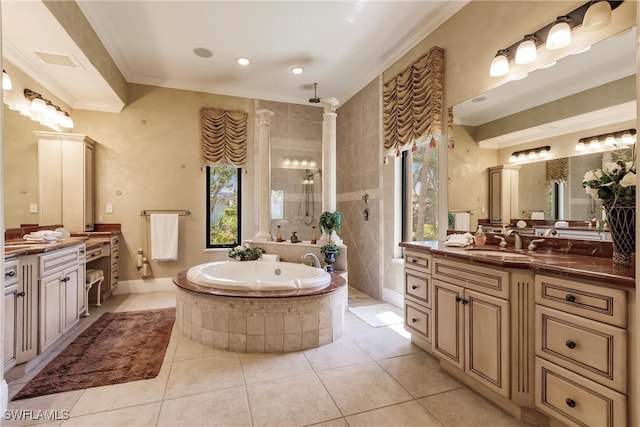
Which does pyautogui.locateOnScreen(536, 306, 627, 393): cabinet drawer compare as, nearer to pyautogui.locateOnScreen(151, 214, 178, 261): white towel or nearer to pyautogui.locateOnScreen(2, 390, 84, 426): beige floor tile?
pyautogui.locateOnScreen(2, 390, 84, 426): beige floor tile

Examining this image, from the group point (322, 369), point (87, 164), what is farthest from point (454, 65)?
point (87, 164)

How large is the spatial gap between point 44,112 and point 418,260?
408 cm

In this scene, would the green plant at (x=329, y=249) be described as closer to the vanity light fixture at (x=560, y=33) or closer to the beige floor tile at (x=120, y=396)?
the beige floor tile at (x=120, y=396)

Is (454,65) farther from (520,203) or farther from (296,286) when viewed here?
(296,286)

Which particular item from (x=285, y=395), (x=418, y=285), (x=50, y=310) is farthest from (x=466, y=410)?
(x=50, y=310)

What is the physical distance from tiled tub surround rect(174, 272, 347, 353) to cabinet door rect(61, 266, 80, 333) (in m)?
1.02

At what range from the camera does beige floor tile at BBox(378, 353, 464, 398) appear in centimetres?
198

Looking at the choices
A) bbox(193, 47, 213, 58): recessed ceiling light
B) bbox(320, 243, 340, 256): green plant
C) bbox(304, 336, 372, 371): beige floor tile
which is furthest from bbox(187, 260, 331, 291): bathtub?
bbox(193, 47, 213, 58): recessed ceiling light

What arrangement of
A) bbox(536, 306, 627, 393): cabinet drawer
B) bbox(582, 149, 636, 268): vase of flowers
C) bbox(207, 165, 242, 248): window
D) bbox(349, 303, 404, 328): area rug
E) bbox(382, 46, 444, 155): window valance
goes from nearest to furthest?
bbox(536, 306, 627, 393): cabinet drawer
bbox(582, 149, 636, 268): vase of flowers
bbox(382, 46, 444, 155): window valance
bbox(349, 303, 404, 328): area rug
bbox(207, 165, 242, 248): window

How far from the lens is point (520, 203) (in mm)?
2336

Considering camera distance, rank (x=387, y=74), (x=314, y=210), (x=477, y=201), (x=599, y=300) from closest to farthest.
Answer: (x=599, y=300)
(x=477, y=201)
(x=387, y=74)
(x=314, y=210)

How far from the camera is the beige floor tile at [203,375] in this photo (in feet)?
6.47

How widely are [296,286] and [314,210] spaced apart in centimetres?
272

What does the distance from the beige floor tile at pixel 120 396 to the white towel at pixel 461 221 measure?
8.73 feet
